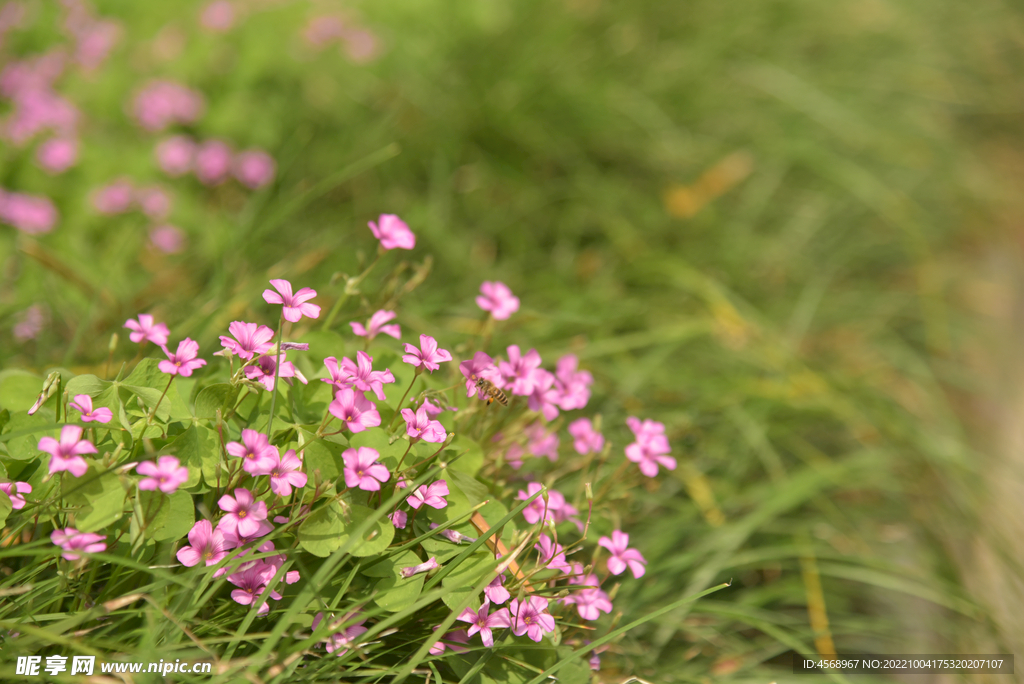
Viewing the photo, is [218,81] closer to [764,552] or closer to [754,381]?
[754,381]

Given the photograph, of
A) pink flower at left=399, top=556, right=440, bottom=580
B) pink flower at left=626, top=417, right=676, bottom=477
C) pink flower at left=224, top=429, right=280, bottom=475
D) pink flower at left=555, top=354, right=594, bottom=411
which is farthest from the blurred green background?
pink flower at left=399, top=556, right=440, bottom=580

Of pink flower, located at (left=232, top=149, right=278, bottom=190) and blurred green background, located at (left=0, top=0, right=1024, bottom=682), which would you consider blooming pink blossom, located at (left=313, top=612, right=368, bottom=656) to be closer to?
blurred green background, located at (left=0, top=0, right=1024, bottom=682)

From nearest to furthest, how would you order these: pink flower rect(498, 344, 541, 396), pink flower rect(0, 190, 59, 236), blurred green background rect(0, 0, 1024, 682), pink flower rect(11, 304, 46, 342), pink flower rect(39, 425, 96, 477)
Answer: pink flower rect(39, 425, 96, 477)
pink flower rect(498, 344, 541, 396)
pink flower rect(11, 304, 46, 342)
blurred green background rect(0, 0, 1024, 682)
pink flower rect(0, 190, 59, 236)

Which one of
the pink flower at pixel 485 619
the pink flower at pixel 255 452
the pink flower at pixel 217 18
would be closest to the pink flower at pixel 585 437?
the pink flower at pixel 485 619

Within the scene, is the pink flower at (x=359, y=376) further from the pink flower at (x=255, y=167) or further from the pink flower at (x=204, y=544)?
the pink flower at (x=255, y=167)

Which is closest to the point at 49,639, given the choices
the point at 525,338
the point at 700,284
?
the point at 525,338

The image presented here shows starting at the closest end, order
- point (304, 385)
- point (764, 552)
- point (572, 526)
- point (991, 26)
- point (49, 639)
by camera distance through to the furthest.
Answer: point (49, 639) → point (304, 385) → point (572, 526) → point (764, 552) → point (991, 26)
